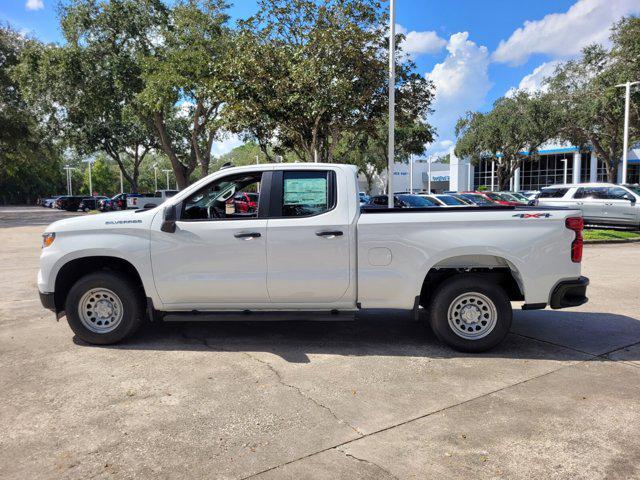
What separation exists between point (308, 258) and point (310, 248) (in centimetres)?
11

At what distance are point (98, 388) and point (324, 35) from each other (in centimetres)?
1364

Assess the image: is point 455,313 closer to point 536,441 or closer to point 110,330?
point 536,441

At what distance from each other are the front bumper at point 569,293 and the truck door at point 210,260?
3022 mm

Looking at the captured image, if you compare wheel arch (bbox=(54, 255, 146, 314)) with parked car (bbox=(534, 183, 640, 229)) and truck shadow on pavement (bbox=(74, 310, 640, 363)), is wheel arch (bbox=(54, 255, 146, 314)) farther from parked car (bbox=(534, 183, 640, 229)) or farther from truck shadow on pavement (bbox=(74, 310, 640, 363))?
parked car (bbox=(534, 183, 640, 229))

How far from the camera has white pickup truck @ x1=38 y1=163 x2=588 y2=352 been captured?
17.2 ft

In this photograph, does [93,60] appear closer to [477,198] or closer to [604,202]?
[477,198]

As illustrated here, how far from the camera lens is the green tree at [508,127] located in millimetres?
34875

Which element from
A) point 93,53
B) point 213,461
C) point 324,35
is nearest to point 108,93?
point 93,53

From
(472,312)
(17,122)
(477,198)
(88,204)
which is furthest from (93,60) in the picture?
(88,204)

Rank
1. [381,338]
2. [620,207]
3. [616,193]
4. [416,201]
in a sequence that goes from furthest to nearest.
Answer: [416,201] < [616,193] < [620,207] < [381,338]

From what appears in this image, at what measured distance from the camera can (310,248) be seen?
17.5 ft

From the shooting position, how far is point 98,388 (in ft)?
15.0

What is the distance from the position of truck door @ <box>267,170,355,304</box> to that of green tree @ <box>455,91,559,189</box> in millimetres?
32144

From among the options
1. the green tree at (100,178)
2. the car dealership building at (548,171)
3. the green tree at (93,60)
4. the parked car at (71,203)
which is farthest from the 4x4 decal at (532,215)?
the green tree at (100,178)
